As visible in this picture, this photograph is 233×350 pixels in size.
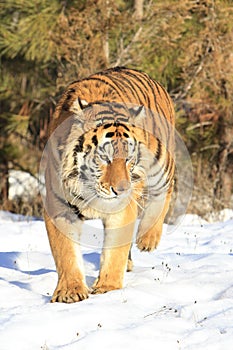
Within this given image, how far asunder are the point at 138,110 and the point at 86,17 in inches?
244

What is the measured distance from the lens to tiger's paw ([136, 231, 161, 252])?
568 centimetres

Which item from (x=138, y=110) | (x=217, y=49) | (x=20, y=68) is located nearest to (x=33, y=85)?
(x=20, y=68)

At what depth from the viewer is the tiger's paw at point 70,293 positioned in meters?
4.69

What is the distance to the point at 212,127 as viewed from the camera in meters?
12.4

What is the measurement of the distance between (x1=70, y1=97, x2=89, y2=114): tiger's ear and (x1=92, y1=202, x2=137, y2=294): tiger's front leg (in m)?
0.67

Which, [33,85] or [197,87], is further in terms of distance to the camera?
[33,85]

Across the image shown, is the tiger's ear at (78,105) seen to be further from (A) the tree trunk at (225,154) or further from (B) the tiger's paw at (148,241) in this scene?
(A) the tree trunk at (225,154)

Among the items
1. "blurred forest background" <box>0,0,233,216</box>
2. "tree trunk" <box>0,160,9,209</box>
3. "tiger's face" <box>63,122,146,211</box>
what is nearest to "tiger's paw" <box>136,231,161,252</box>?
"tiger's face" <box>63,122,146,211</box>

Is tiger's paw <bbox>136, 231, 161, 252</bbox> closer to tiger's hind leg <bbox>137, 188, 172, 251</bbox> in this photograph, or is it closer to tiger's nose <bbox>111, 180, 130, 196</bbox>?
tiger's hind leg <bbox>137, 188, 172, 251</bbox>

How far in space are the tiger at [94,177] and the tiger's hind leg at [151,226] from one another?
0.63 m

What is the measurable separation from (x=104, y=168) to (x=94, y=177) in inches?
4.3

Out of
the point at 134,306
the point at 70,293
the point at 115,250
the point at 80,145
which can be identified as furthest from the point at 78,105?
the point at 134,306

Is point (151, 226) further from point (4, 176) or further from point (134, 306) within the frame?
point (4, 176)

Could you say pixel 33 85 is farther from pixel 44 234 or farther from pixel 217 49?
pixel 44 234
